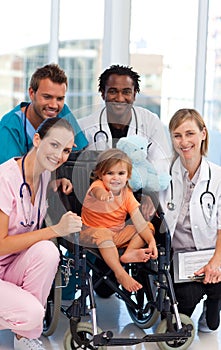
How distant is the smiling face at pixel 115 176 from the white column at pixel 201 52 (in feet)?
9.26

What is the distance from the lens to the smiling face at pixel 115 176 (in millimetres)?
2590

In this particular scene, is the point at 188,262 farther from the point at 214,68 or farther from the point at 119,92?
the point at 214,68

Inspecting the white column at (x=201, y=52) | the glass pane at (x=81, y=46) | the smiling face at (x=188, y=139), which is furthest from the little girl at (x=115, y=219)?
the glass pane at (x=81, y=46)

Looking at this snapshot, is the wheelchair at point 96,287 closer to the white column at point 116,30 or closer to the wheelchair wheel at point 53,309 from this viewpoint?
the wheelchair wheel at point 53,309

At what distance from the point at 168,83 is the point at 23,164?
140 inches

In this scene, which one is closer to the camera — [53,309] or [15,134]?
[53,309]

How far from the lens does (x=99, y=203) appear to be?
2.62m

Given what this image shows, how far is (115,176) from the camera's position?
8.49 ft

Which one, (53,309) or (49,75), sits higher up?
(49,75)

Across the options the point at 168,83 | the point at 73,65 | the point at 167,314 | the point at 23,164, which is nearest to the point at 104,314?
the point at 167,314

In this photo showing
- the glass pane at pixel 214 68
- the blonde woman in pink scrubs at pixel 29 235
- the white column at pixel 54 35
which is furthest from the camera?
the white column at pixel 54 35

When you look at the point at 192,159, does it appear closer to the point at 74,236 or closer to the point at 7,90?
the point at 74,236

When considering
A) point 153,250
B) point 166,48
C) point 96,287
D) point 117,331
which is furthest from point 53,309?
point 166,48

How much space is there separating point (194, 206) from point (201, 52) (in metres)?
2.66
